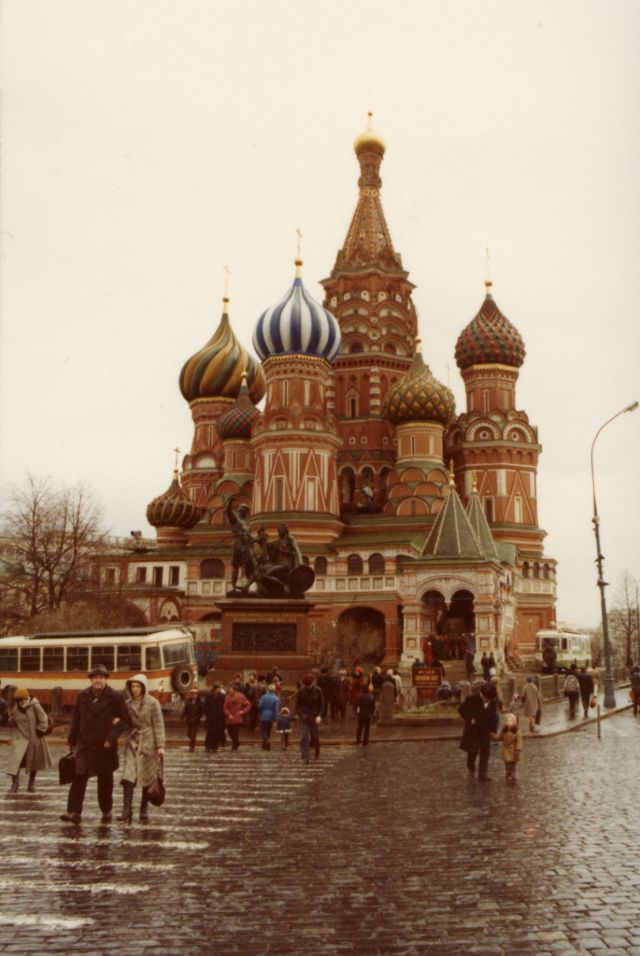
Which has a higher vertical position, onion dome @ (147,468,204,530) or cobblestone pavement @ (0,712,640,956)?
onion dome @ (147,468,204,530)

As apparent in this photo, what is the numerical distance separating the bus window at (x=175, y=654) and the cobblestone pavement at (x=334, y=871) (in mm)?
16110

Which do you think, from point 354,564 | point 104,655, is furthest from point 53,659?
point 354,564

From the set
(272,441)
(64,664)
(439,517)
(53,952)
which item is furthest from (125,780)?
(272,441)

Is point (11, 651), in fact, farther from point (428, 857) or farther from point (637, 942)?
point (637, 942)

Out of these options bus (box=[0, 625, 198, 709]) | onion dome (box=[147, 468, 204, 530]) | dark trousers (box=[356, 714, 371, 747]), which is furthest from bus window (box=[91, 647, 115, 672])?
onion dome (box=[147, 468, 204, 530])

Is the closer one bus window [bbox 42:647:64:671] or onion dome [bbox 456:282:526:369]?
bus window [bbox 42:647:64:671]

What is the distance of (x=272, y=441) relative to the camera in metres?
56.9

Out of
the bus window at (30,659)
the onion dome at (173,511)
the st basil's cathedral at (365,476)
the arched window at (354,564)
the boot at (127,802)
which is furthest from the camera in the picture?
the onion dome at (173,511)

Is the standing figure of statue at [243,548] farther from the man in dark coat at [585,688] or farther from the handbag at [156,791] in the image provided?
the handbag at [156,791]

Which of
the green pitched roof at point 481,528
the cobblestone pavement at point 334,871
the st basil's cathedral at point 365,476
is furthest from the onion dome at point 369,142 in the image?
the cobblestone pavement at point 334,871

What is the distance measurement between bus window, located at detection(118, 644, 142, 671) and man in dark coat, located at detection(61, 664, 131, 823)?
1837 cm

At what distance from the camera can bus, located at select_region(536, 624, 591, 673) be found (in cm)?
5003

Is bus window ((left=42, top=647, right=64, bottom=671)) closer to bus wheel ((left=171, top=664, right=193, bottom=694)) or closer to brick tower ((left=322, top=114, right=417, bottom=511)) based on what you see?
bus wheel ((left=171, top=664, right=193, bottom=694))

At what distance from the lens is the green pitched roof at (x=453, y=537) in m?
46.2
